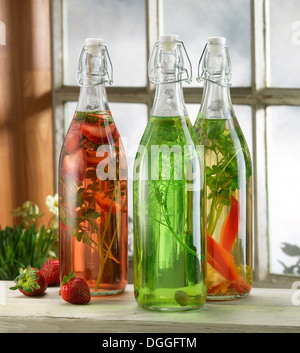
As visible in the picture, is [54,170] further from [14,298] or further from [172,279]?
[172,279]

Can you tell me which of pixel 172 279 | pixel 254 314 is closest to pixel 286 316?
pixel 254 314

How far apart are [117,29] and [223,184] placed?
1498mm

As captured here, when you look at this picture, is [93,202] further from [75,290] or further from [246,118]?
[246,118]

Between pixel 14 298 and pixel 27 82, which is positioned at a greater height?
pixel 27 82

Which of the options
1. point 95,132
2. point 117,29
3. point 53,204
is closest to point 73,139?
point 95,132

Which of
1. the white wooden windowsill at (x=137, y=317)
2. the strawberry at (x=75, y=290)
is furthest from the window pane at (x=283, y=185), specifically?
the strawberry at (x=75, y=290)

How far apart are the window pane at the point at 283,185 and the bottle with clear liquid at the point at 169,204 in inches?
49.8

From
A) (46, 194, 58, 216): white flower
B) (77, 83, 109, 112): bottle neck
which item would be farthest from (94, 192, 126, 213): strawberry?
(46, 194, 58, 216): white flower

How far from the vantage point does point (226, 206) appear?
684mm

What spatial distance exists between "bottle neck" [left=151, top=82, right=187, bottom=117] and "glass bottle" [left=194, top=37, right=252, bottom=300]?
0.05 m

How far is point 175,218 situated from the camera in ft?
2.09

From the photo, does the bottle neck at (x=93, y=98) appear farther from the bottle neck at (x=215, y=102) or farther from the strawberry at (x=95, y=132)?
the bottle neck at (x=215, y=102)

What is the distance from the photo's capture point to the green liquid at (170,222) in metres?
0.64

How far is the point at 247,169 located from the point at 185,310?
19 cm
